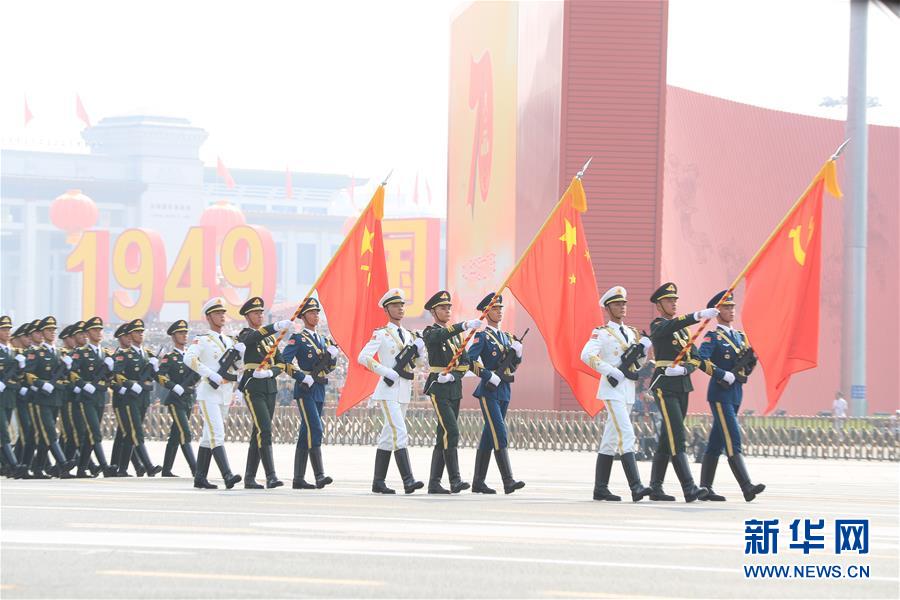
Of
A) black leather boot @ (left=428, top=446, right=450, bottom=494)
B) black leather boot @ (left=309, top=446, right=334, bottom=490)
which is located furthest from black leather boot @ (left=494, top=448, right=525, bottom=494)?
black leather boot @ (left=309, top=446, right=334, bottom=490)

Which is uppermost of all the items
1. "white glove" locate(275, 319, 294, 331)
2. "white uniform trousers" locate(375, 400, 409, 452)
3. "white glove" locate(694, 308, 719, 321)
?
"white glove" locate(694, 308, 719, 321)

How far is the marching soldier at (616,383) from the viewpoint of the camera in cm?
1469

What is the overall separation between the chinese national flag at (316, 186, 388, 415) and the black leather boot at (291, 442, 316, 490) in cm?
79

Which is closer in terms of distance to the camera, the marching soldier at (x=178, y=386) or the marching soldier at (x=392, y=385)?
the marching soldier at (x=392, y=385)

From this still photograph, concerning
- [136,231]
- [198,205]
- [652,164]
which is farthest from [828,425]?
[198,205]

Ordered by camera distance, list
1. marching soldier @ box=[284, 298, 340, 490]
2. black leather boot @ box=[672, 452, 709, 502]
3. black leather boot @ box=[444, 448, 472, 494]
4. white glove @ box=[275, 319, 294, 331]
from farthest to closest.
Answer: marching soldier @ box=[284, 298, 340, 490], white glove @ box=[275, 319, 294, 331], black leather boot @ box=[444, 448, 472, 494], black leather boot @ box=[672, 452, 709, 502]

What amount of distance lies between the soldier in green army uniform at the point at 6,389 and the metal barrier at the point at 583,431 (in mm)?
8808

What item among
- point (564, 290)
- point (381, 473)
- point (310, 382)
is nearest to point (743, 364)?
point (564, 290)

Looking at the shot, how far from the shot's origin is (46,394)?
64.3ft

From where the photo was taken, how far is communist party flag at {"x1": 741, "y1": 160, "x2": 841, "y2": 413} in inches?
603

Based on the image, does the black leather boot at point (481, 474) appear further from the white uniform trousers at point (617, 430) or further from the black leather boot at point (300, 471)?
the black leather boot at point (300, 471)

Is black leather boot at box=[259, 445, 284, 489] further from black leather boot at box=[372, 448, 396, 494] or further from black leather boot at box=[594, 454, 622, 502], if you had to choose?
black leather boot at box=[594, 454, 622, 502]

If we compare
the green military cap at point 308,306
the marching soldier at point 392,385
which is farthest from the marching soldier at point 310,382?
the marching soldier at point 392,385

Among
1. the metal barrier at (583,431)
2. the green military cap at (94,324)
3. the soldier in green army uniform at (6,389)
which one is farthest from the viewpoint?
the metal barrier at (583,431)
